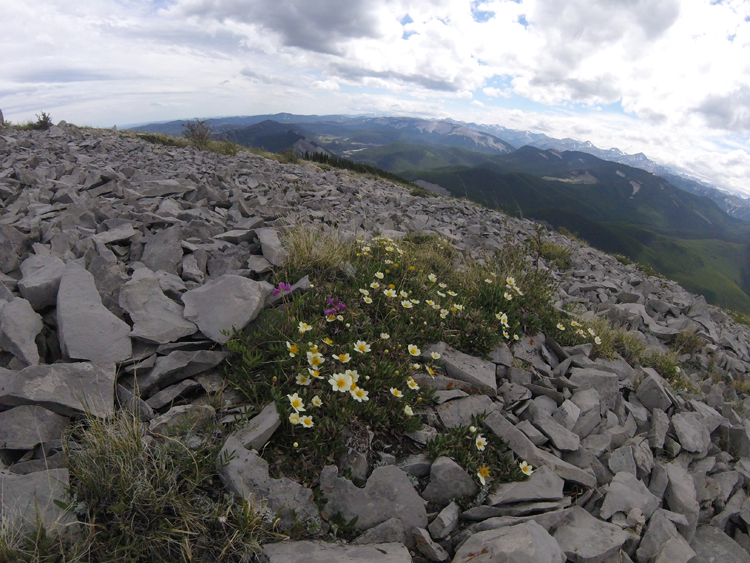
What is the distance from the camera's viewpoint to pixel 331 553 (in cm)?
230

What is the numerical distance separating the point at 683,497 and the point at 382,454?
9.44 ft

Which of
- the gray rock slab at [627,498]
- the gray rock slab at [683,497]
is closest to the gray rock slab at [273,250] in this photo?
the gray rock slab at [627,498]

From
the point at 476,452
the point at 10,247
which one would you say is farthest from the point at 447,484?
the point at 10,247

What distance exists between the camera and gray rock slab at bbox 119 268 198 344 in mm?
3336

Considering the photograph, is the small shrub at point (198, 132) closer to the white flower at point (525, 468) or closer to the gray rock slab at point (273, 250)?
the gray rock slab at point (273, 250)

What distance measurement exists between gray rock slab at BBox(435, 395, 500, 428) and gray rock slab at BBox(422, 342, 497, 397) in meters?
0.21

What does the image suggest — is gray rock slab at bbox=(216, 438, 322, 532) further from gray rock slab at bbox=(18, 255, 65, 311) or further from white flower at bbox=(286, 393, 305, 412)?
gray rock slab at bbox=(18, 255, 65, 311)

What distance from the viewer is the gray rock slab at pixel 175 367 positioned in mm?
3037

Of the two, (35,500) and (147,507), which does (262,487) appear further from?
(35,500)

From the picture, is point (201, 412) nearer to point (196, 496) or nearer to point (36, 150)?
point (196, 496)

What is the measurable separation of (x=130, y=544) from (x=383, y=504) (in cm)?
151

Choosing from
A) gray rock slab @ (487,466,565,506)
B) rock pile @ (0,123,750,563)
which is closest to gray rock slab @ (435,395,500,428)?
rock pile @ (0,123,750,563)

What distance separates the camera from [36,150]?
12.5 m

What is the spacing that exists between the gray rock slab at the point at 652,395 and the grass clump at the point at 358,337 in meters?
1.30
